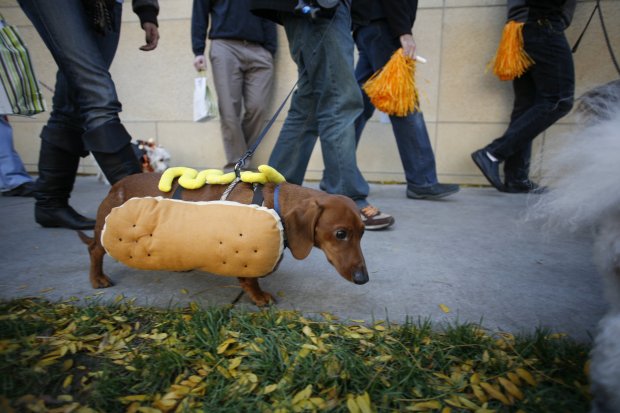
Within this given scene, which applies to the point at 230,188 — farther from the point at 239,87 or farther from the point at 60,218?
the point at 239,87

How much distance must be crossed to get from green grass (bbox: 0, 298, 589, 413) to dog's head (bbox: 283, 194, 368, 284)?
0.26 meters

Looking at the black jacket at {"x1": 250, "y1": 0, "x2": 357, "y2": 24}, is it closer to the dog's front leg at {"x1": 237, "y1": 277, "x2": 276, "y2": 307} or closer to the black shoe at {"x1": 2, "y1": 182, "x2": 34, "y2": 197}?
the dog's front leg at {"x1": 237, "y1": 277, "x2": 276, "y2": 307}

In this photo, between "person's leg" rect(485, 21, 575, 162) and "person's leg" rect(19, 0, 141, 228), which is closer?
"person's leg" rect(19, 0, 141, 228)

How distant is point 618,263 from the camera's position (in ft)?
3.66

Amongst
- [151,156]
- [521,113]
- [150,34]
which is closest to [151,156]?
[151,156]

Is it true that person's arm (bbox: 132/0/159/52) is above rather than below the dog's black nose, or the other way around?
above

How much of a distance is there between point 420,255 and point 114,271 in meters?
1.82

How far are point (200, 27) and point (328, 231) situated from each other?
3937 millimetres

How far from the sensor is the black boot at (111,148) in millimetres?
2309

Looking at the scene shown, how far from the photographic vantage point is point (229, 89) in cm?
473

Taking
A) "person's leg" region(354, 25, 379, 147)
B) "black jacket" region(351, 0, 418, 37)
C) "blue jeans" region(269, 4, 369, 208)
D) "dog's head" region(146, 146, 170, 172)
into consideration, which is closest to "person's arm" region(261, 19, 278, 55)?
"person's leg" region(354, 25, 379, 147)

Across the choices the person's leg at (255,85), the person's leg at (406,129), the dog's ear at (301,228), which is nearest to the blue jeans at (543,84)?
the person's leg at (406,129)

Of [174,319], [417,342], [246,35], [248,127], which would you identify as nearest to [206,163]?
[248,127]

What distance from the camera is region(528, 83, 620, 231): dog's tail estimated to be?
114 cm
